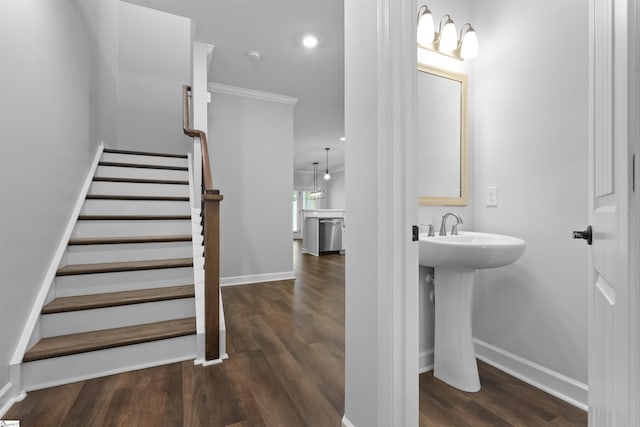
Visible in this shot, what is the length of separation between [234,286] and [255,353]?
6.17 ft

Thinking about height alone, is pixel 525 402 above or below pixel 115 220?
below

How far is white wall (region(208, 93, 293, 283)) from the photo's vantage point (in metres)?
3.76

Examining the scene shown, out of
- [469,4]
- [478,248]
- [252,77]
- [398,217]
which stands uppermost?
[252,77]

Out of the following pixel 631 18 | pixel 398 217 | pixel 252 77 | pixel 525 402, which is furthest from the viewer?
pixel 252 77

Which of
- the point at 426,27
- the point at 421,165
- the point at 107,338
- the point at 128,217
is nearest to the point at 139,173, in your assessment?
the point at 128,217

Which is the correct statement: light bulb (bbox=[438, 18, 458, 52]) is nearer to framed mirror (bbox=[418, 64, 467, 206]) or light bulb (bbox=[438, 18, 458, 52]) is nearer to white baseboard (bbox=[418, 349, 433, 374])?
framed mirror (bbox=[418, 64, 467, 206])

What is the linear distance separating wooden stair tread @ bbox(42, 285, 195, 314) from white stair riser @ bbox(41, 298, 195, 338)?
0.03 meters

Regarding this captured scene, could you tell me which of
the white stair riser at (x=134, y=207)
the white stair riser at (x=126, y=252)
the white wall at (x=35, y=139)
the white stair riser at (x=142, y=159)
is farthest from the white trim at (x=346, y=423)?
the white stair riser at (x=142, y=159)

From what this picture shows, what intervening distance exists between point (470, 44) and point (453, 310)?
1.59 m

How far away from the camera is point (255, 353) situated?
1898 millimetres

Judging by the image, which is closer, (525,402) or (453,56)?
(525,402)

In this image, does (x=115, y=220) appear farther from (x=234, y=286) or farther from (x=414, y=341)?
(x=414, y=341)

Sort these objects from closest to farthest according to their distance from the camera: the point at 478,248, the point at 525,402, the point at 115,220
→ the point at 478,248 → the point at 525,402 → the point at 115,220

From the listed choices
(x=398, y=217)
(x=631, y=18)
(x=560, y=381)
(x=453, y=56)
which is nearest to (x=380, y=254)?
(x=398, y=217)
